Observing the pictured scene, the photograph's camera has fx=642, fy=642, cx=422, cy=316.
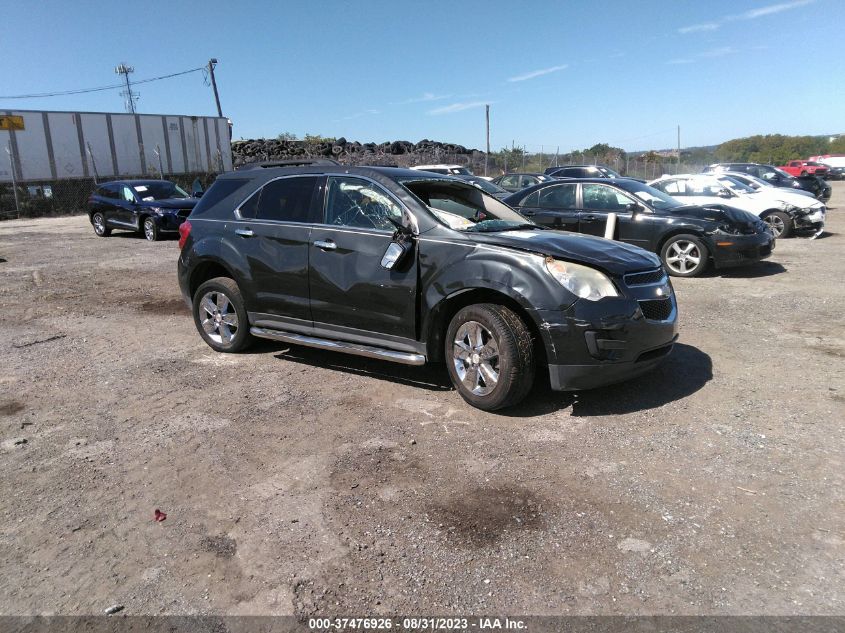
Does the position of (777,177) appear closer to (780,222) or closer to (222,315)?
(780,222)

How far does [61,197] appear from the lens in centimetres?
2853

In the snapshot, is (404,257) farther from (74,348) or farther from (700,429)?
(74,348)

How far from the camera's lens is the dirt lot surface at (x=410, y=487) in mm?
2779

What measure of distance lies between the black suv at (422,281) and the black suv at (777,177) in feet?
59.8

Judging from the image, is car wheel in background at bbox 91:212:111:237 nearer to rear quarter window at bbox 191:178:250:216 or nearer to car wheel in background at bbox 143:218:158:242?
car wheel in background at bbox 143:218:158:242

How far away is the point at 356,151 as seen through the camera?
42.3m

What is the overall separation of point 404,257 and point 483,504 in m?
2.09

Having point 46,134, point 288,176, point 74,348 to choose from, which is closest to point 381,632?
point 288,176

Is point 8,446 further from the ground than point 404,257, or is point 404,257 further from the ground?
point 404,257

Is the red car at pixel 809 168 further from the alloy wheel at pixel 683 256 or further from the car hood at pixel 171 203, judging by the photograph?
the car hood at pixel 171 203

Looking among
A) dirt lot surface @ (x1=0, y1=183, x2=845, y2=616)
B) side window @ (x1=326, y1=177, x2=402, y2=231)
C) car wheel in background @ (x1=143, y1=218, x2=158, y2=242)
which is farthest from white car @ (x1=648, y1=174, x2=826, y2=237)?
car wheel in background @ (x1=143, y1=218, x2=158, y2=242)

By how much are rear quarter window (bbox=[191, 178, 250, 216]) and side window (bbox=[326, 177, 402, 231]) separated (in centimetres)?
117

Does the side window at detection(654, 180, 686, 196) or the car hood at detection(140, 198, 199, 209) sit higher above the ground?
Result: the car hood at detection(140, 198, 199, 209)

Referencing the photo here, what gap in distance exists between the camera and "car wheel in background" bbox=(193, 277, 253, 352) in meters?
6.07
